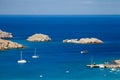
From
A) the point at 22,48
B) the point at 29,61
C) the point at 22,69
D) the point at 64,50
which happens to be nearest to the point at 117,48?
the point at 64,50

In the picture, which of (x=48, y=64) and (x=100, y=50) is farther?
(x=100, y=50)

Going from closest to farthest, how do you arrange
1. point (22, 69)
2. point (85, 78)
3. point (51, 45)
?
point (85, 78) < point (22, 69) < point (51, 45)

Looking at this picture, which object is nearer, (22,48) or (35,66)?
(35,66)

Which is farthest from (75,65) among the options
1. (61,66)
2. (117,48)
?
(117,48)

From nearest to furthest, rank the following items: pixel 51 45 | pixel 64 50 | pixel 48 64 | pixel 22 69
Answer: pixel 22 69, pixel 48 64, pixel 64 50, pixel 51 45

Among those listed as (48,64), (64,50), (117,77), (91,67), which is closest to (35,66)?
(48,64)

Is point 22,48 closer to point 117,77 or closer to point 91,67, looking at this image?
point 91,67

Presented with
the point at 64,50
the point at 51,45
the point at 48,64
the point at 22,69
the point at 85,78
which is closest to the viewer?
the point at 85,78

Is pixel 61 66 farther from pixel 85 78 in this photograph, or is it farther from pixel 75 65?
pixel 85 78
